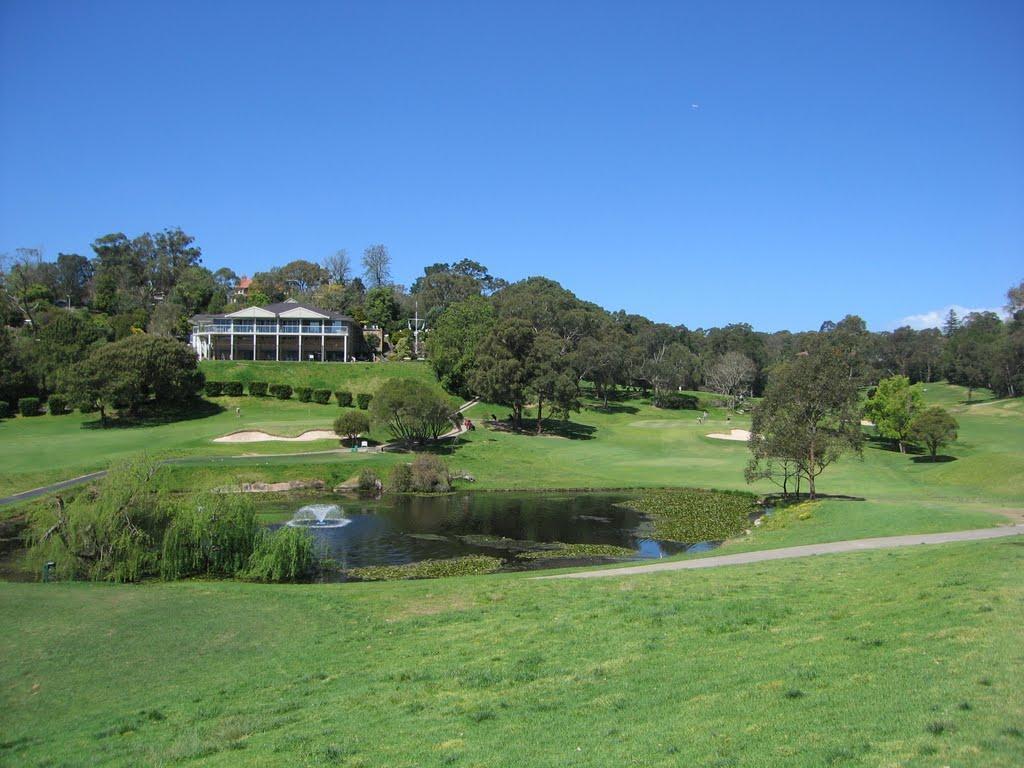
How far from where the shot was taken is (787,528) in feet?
112

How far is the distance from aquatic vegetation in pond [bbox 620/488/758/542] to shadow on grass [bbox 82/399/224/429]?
4591 cm

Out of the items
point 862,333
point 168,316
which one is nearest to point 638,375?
point 862,333

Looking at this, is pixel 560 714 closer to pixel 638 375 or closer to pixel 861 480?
pixel 861 480

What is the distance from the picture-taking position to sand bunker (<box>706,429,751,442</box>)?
7131cm

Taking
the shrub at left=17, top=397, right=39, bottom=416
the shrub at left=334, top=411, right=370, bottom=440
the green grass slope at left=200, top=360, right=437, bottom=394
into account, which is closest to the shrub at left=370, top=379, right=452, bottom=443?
the shrub at left=334, top=411, right=370, bottom=440

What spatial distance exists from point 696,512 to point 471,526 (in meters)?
12.9

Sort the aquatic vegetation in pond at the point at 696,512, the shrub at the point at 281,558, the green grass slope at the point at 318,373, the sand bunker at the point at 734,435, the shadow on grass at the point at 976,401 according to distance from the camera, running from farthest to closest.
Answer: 1. the shadow on grass at the point at 976,401
2. the green grass slope at the point at 318,373
3. the sand bunker at the point at 734,435
4. the aquatic vegetation in pond at the point at 696,512
5. the shrub at the point at 281,558

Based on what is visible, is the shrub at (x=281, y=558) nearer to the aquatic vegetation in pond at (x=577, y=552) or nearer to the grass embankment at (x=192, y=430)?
the aquatic vegetation in pond at (x=577, y=552)

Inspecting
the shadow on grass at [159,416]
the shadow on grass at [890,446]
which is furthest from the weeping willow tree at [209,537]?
the shadow on grass at [890,446]

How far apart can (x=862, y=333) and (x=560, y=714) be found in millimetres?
127963

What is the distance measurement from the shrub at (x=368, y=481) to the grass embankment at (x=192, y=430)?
5215mm

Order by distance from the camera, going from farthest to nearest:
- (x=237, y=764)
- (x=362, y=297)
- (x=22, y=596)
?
(x=362, y=297)
(x=22, y=596)
(x=237, y=764)

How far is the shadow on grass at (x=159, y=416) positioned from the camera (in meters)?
68.0

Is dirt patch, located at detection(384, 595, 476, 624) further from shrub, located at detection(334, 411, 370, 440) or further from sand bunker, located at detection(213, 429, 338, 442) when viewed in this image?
sand bunker, located at detection(213, 429, 338, 442)
